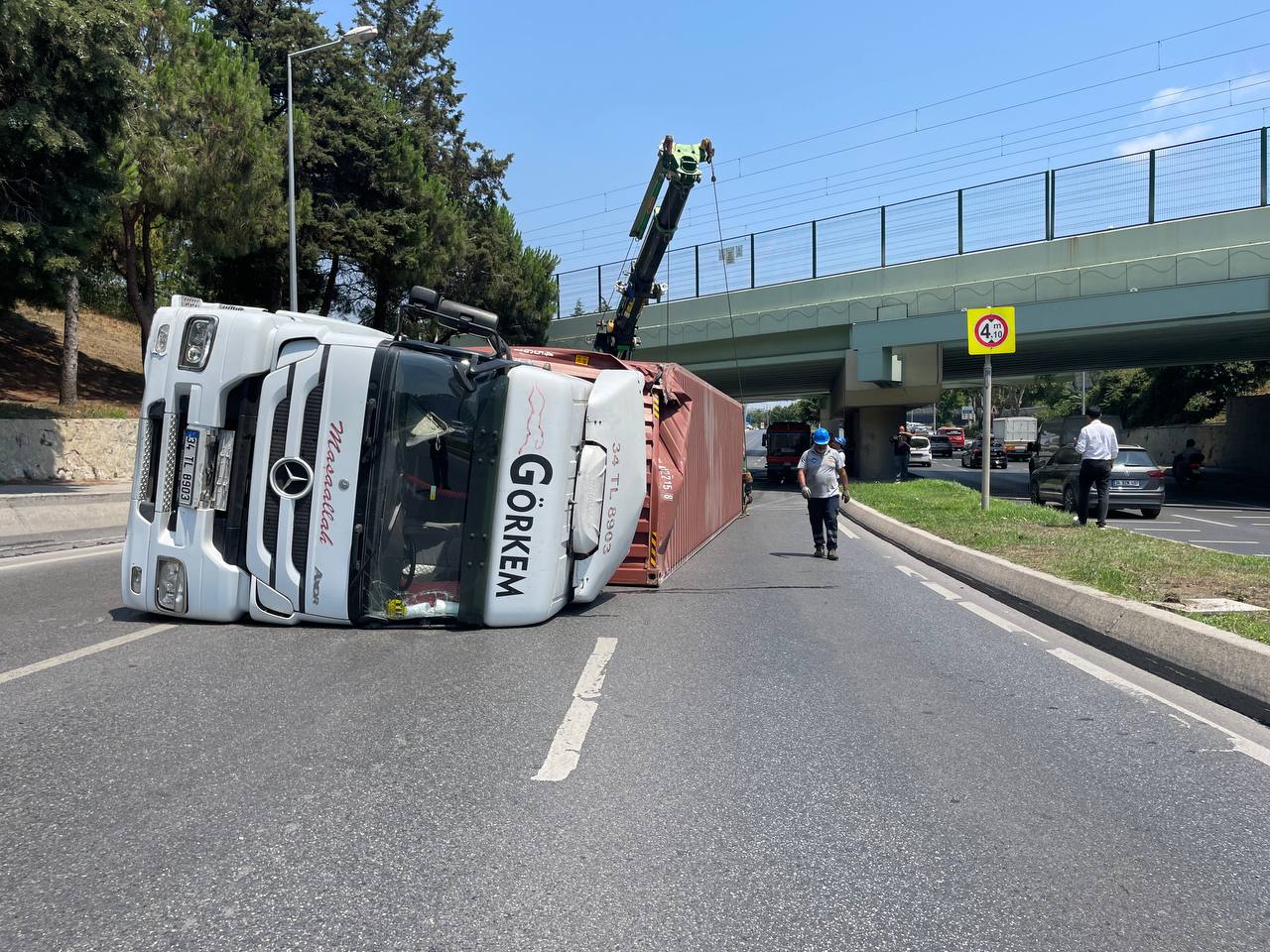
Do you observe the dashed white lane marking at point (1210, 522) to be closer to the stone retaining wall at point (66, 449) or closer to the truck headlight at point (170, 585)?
the truck headlight at point (170, 585)

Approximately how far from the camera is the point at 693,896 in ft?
10.6

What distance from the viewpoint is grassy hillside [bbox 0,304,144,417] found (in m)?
25.0

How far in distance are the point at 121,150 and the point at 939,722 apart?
17744 millimetres

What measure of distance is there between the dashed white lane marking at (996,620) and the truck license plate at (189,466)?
20.7ft

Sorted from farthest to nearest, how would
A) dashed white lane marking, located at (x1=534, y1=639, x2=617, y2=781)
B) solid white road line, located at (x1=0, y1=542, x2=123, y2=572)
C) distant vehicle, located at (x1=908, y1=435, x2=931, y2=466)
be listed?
distant vehicle, located at (x1=908, y1=435, x2=931, y2=466), solid white road line, located at (x1=0, y1=542, x2=123, y2=572), dashed white lane marking, located at (x1=534, y1=639, x2=617, y2=781)

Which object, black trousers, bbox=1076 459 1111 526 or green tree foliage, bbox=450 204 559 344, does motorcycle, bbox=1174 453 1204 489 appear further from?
green tree foliage, bbox=450 204 559 344

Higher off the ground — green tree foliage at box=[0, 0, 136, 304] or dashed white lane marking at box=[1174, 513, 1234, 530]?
green tree foliage at box=[0, 0, 136, 304]

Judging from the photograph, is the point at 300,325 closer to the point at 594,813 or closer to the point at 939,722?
the point at 594,813

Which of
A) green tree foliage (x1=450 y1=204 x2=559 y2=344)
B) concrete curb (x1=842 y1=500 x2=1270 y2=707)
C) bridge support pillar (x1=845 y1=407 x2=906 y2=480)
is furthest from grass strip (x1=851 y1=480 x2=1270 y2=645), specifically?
green tree foliage (x1=450 y1=204 x2=559 y2=344)

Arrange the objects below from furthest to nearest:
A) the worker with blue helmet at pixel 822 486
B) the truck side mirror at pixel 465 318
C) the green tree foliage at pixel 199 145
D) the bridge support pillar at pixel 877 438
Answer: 1. the bridge support pillar at pixel 877 438
2. the green tree foliage at pixel 199 145
3. the worker with blue helmet at pixel 822 486
4. the truck side mirror at pixel 465 318

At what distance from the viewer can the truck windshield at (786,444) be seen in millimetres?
38812

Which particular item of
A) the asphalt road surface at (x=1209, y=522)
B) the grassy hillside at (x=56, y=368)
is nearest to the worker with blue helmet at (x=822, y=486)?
the asphalt road surface at (x=1209, y=522)

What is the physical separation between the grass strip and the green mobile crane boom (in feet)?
24.9

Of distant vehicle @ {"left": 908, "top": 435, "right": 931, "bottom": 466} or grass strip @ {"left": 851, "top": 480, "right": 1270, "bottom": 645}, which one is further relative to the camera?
distant vehicle @ {"left": 908, "top": 435, "right": 931, "bottom": 466}
